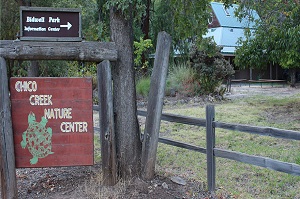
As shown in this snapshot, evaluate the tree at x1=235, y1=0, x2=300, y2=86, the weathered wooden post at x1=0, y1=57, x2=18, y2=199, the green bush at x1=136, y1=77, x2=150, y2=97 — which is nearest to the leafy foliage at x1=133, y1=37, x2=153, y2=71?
the green bush at x1=136, y1=77, x2=150, y2=97

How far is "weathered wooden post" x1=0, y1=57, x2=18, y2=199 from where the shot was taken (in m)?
4.82

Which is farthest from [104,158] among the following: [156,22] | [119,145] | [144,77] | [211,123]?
[156,22]

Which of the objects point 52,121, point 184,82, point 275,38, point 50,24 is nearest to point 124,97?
point 52,121

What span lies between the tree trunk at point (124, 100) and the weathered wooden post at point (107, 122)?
246 millimetres

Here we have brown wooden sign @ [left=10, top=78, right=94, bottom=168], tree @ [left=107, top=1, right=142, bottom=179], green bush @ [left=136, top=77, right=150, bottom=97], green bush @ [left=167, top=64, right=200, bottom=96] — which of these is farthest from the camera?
green bush @ [left=167, top=64, right=200, bottom=96]

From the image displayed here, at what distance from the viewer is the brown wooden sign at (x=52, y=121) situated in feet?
16.4

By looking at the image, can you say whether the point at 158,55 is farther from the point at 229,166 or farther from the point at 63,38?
the point at 229,166

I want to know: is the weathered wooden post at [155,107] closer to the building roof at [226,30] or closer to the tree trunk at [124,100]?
the tree trunk at [124,100]

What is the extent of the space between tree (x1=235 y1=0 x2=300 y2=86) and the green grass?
2.02m

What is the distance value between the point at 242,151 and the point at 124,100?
3308 mm

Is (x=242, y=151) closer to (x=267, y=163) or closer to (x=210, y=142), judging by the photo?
(x=210, y=142)

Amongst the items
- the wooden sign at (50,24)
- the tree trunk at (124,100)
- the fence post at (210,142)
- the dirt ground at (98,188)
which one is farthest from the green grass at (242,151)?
the wooden sign at (50,24)

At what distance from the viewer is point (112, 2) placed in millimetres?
4898

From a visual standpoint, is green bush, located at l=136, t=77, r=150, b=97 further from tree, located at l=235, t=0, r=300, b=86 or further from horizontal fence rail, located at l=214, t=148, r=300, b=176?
horizontal fence rail, located at l=214, t=148, r=300, b=176
